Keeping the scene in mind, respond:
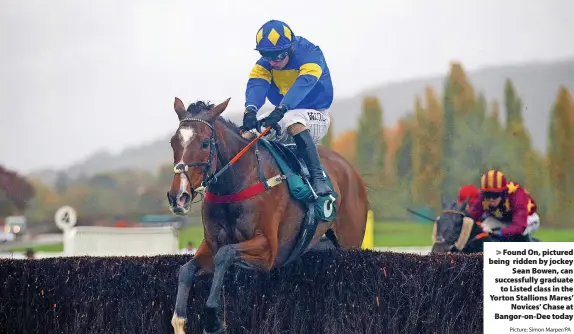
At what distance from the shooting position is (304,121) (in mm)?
6281

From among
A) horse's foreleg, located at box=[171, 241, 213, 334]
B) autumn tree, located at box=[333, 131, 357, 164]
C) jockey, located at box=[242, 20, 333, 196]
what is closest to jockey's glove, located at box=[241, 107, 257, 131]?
jockey, located at box=[242, 20, 333, 196]

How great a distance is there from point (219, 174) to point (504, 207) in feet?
14.3

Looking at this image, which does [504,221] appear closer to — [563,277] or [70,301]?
[563,277]

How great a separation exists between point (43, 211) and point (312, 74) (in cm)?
1077

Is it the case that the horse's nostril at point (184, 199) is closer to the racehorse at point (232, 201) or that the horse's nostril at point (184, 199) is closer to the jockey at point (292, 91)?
the racehorse at point (232, 201)

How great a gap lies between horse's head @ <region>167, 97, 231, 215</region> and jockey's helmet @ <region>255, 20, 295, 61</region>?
63 centimetres

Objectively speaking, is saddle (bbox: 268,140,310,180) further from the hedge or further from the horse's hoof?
the horse's hoof

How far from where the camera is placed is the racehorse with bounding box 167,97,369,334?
5.37 metres

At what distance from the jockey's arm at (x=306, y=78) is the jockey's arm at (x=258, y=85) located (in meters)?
0.28

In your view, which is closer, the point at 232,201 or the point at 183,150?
the point at 183,150

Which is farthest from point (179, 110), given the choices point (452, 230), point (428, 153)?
point (428, 153)

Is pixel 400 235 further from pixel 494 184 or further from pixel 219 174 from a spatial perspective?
pixel 219 174

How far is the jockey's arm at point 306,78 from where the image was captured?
6.04m

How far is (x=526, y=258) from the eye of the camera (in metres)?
6.55
